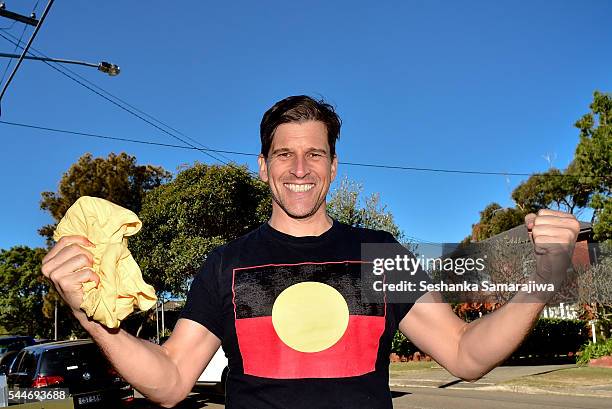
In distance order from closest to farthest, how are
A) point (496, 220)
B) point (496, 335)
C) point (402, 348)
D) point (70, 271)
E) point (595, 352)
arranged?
point (70, 271), point (496, 335), point (595, 352), point (402, 348), point (496, 220)

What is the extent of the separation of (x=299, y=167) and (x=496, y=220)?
52138 millimetres

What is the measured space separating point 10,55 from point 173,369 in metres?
10.8

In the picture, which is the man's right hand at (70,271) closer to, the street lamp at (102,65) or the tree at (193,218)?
the street lamp at (102,65)

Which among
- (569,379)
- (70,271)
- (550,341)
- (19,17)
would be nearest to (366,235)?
(70,271)

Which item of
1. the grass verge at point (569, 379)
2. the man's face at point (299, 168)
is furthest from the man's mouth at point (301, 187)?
the grass verge at point (569, 379)

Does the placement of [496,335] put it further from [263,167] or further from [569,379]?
[569,379]

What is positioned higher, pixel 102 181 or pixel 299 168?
pixel 102 181

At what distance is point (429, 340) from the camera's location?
2502mm

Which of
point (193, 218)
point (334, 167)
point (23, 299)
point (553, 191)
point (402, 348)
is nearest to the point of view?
point (334, 167)

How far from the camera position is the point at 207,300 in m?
2.47

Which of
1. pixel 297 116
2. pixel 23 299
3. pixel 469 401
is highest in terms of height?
pixel 23 299

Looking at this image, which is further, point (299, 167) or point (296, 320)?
point (299, 167)

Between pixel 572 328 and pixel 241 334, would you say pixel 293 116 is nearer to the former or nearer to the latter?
pixel 241 334

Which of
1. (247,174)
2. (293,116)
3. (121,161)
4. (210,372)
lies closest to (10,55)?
(210,372)
